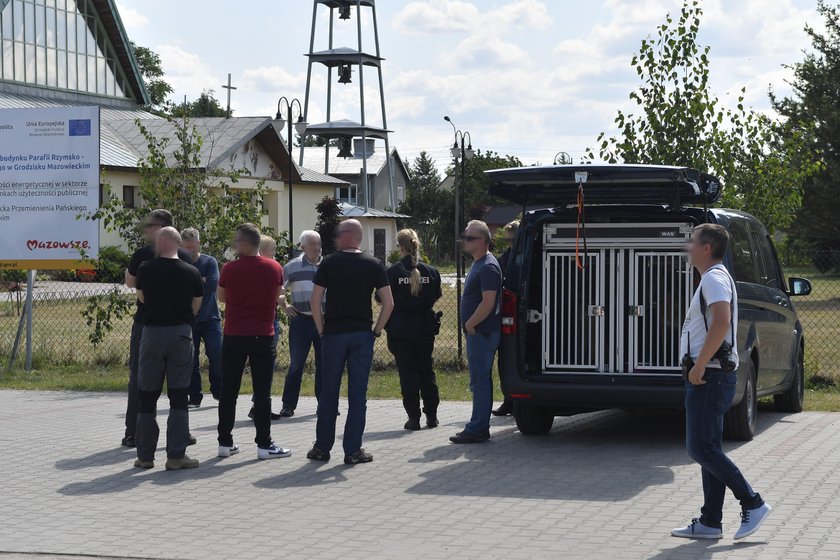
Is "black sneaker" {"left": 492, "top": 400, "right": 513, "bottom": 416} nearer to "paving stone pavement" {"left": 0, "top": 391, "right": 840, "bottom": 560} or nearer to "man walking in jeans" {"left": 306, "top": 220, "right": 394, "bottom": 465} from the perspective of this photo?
"paving stone pavement" {"left": 0, "top": 391, "right": 840, "bottom": 560}

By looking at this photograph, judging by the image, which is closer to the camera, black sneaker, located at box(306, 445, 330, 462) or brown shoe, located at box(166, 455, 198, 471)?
brown shoe, located at box(166, 455, 198, 471)

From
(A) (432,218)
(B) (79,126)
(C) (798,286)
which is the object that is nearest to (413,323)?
(C) (798,286)

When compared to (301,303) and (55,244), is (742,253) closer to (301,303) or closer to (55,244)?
(301,303)

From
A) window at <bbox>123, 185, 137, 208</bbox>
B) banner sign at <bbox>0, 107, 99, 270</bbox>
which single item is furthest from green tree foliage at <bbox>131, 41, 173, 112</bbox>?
banner sign at <bbox>0, 107, 99, 270</bbox>

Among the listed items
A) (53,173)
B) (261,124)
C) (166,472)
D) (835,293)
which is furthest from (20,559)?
(261,124)

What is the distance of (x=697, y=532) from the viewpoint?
22.9 feet

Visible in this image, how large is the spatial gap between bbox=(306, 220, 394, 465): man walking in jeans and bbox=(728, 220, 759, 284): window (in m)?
2.89

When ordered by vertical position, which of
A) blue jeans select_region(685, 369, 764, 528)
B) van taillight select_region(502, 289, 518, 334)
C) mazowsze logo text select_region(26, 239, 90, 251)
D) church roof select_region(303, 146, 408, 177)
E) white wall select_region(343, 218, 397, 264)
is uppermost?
church roof select_region(303, 146, 408, 177)

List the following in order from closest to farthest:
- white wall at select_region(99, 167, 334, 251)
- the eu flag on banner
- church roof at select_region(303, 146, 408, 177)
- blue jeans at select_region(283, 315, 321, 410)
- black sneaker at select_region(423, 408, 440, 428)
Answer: black sneaker at select_region(423, 408, 440, 428) < blue jeans at select_region(283, 315, 321, 410) < the eu flag on banner < white wall at select_region(99, 167, 334, 251) < church roof at select_region(303, 146, 408, 177)

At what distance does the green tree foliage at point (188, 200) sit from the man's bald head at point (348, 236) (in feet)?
20.3

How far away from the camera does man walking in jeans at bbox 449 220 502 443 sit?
34.2ft

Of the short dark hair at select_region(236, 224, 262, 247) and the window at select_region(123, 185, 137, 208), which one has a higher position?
the window at select_region(123, 185, 137, 208)

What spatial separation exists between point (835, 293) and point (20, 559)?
3621 centimetres

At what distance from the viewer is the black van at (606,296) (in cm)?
1005
